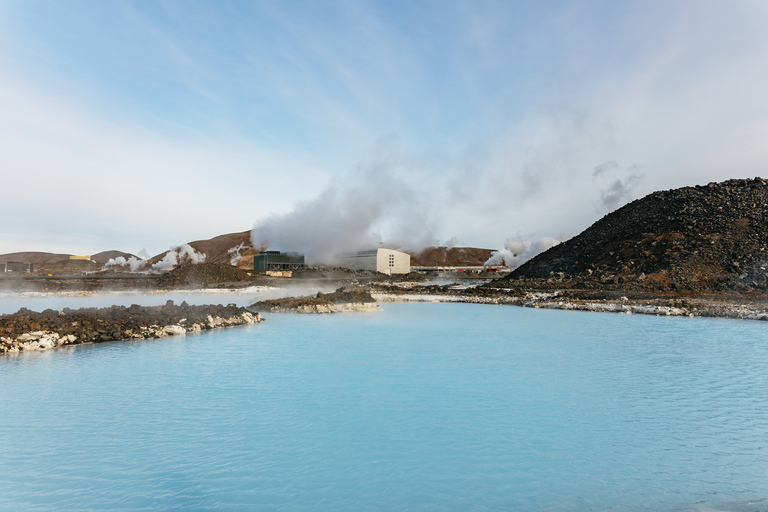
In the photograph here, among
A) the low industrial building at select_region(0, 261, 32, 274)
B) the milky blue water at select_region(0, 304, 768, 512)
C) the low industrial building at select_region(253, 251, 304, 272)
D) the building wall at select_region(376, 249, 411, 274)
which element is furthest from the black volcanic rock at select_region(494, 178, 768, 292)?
the low industrial building at select_region(0, 261, 32, 274)

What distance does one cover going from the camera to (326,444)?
5.96 meters

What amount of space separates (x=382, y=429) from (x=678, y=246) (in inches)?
1634

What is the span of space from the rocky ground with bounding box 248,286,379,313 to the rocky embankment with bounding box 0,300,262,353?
458 centimetres

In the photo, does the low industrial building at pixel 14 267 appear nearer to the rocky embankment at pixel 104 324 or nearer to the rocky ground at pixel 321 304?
the rocky ground at pixel 321 304

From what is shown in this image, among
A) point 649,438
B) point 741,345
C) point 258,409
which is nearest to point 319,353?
point 258,409

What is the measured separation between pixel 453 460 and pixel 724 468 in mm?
3389

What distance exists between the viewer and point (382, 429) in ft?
21.5

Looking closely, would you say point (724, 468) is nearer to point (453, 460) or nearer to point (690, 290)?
point (453, 460)

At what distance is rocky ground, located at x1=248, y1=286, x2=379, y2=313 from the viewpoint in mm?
23406

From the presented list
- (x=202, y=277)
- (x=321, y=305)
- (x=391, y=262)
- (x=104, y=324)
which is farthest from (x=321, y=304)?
(x=391, y=262)

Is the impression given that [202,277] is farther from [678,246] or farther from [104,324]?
[678,246]

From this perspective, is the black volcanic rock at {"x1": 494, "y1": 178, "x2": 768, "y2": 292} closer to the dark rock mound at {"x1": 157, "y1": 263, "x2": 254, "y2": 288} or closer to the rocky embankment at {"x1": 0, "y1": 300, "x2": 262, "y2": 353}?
the rocky embankment at {"x1": 0, "y1": 300, "x2": 262, "y2": 353}

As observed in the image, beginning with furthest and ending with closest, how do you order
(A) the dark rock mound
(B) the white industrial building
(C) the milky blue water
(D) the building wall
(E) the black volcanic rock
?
(D) the building wall → (B) the white industrial building → (A) the dark rock mound → (E) the black volcanic rock → (C) the milky blue water

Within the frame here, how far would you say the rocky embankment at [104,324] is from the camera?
1248 centimetres
